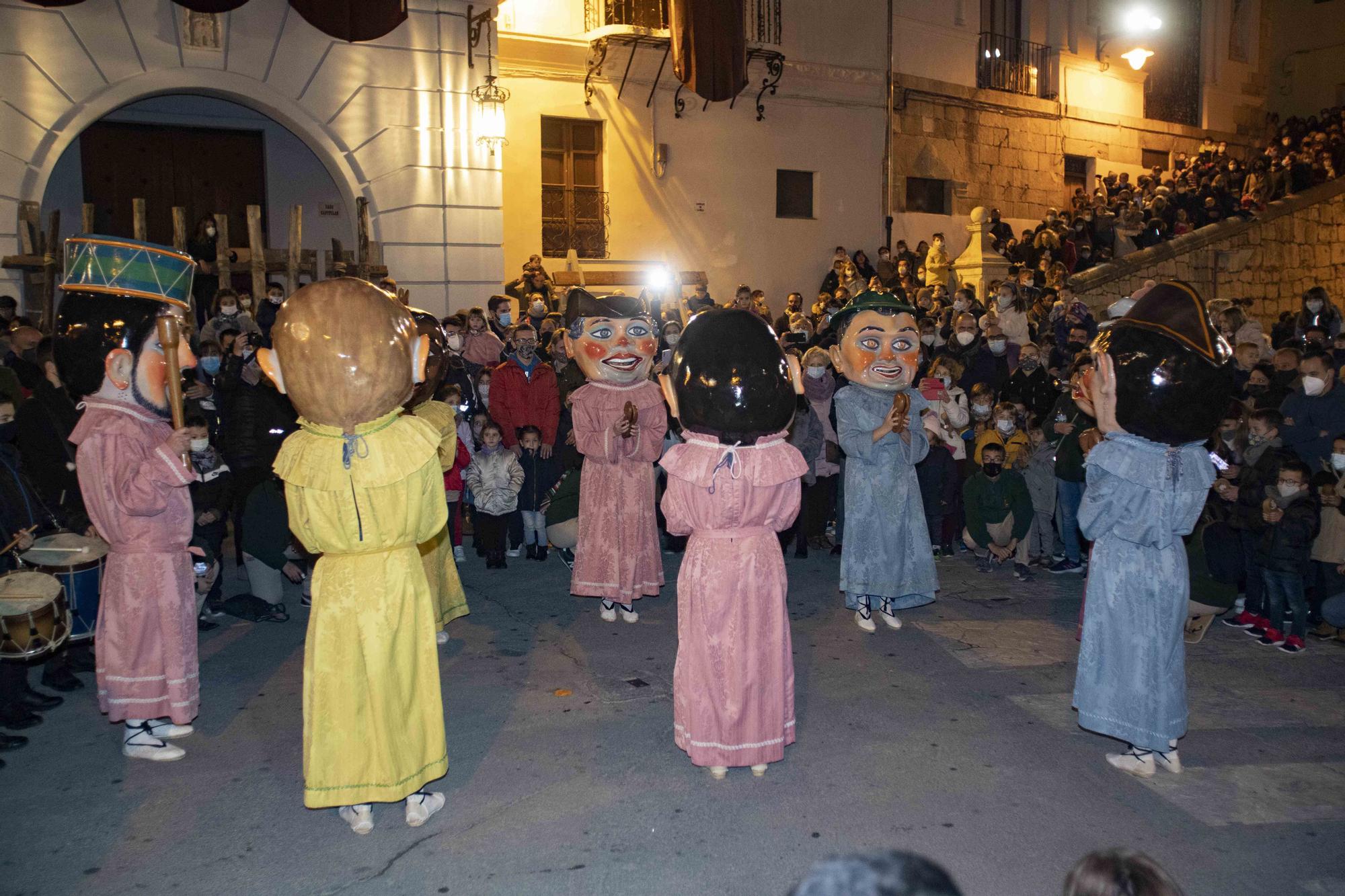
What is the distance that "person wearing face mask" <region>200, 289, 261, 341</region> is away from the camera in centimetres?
955

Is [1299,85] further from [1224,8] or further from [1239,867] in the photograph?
[1239,867]

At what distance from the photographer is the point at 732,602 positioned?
4551 mm

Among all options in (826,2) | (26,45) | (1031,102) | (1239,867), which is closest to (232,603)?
(1239,867)

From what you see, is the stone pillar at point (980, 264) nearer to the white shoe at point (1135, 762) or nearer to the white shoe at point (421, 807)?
the white shoe at point (1135, 762)

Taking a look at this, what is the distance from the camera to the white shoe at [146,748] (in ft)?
15.8

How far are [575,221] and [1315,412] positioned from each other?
11.1m

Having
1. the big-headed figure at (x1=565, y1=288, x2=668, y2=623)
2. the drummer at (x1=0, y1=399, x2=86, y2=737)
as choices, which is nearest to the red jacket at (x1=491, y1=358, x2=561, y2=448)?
the big-headed figure at (x1=565, y1=288, x2=668, y2=623)

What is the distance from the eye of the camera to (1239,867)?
395 centimetres

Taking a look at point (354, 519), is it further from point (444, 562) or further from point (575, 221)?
point (575, 221)

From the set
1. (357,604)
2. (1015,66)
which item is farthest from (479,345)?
(1015,66)

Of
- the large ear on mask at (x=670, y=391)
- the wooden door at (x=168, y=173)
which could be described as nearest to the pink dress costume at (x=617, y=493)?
the large ear on mask at (x=670, y=391)

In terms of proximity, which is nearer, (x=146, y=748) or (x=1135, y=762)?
(x=1135, y=762)

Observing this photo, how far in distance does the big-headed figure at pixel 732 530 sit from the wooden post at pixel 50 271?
868 centimetres

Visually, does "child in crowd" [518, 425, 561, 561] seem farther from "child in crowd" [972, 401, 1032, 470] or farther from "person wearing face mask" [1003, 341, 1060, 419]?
"person wearing face mask" [1003, 341, 1060, 419]
